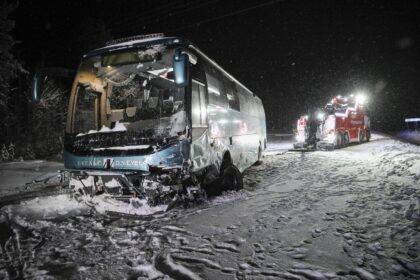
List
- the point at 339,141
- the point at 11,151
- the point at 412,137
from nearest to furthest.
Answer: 1. the point at 11,151
2. the point at 339,141
3. the point at 412,137

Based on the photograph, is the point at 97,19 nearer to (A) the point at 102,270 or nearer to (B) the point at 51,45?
(B) the point at 51,45

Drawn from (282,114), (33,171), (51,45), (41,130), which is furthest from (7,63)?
(282,114)

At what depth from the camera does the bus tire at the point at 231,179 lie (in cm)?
799

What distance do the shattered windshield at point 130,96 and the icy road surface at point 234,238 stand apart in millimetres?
1783

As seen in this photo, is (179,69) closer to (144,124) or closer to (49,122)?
(144,124)

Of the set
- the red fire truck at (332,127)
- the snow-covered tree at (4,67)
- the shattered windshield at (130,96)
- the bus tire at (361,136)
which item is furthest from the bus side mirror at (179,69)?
the bus tire at (361,136)

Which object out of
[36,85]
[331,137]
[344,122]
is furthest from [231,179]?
[344,122]

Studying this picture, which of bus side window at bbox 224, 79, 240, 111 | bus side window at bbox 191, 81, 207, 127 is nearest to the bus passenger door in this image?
bus side window at bbox 191, 81, 207, 127

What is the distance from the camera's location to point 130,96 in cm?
691

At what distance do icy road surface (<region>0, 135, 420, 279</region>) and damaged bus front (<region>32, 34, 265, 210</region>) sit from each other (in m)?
0.66

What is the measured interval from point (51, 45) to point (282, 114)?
39444 millimetres

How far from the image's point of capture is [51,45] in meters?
30.2

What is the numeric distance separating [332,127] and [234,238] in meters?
14.9

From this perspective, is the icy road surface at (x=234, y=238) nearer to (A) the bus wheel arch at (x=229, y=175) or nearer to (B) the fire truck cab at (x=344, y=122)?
(A) the bus wheel arch at (x=229, y=175)
